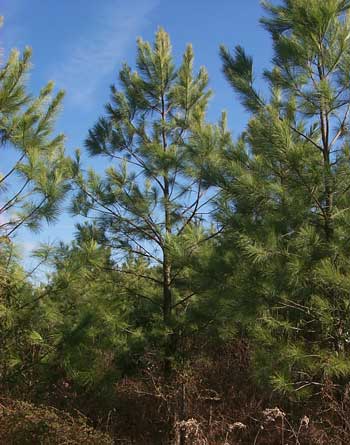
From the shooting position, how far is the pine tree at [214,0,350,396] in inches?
181

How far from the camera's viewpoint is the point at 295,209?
487cm

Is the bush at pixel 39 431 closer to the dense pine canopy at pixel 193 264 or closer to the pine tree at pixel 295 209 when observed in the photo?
the dense pine canopy at pixel 193 264

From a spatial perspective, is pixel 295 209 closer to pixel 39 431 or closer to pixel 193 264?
pixel 193 264

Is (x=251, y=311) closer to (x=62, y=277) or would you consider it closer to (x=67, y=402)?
(x=62, y=277)

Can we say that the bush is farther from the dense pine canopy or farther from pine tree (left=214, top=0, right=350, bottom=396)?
pine tree (left=214, top=0, right=350, bottom=396)

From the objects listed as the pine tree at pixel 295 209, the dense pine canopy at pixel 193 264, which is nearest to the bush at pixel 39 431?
the dense pine canopy at pixel 193 264

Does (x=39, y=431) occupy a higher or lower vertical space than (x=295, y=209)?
lower

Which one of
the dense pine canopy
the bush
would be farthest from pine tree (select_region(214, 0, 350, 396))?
the bush

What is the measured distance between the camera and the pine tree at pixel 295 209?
181 inches

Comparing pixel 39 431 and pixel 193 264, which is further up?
pixel 193 264

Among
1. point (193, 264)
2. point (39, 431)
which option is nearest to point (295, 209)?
point (193, 264)

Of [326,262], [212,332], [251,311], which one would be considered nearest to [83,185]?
[212,332]

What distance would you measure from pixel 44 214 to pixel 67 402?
3.44 metres

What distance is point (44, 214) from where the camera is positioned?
19.5 feet
